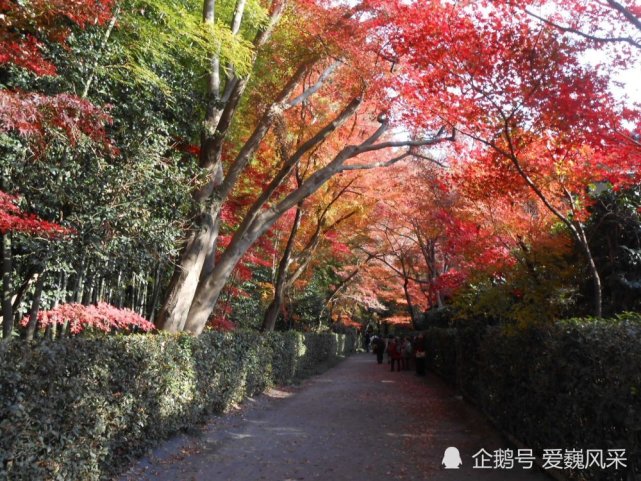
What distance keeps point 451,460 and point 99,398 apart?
4068 mm

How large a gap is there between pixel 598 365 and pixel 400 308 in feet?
128

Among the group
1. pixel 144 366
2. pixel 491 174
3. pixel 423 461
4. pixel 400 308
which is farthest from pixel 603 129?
pixel 400 308

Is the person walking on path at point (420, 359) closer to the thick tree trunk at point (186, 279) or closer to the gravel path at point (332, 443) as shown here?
the gravel path at point (332, 443)

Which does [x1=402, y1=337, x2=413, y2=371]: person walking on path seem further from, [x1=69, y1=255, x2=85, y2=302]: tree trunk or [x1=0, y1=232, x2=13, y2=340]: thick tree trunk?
[x1=0, y1=232, x2=13, y2=340]: thick tree trunk

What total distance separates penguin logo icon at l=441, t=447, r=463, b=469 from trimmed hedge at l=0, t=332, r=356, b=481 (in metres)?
3.55

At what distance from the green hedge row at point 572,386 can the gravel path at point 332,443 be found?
1.93 ft

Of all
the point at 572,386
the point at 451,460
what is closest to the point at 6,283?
the point at 451,460

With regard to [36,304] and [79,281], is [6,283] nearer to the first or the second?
[36,304]

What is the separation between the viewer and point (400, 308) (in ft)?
140

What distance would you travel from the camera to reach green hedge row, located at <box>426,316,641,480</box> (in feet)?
12.3

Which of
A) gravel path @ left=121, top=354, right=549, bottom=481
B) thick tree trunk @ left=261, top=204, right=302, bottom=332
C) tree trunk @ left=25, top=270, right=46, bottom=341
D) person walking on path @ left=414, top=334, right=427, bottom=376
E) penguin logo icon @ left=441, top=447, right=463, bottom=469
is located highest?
thick tree trunk @ left=261, top=204, right=302, bottom=332

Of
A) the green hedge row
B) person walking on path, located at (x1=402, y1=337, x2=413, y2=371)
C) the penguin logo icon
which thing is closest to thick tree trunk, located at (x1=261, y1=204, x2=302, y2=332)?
person walking on path, located at (x1=402, y1=337, x2=413, y2=371)

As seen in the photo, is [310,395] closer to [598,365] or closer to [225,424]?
[225,424]

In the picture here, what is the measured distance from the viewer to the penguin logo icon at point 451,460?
604 cm
